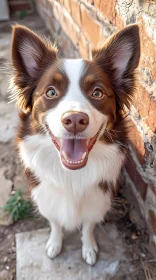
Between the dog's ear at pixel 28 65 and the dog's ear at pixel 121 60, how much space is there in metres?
0.28

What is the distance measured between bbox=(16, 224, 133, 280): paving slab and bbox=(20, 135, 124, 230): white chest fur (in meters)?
0.34

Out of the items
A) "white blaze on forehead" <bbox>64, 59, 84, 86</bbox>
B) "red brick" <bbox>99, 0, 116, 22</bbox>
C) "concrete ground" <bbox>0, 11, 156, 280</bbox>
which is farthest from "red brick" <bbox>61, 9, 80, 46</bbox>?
"white blaze on forehead" <bbox>64, 59, 84, 86</bbox>

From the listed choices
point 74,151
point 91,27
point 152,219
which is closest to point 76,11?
point 91,27

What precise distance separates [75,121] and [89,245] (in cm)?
113

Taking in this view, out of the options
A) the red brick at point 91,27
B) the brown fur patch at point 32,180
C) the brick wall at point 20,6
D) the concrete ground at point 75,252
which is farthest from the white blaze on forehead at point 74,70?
the brick wall at point 20,6

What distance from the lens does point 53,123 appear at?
145 centimetres

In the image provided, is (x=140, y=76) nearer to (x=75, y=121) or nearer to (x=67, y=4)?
(x=75, y=121)

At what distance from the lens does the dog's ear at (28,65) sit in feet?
5.30

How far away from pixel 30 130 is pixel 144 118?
70cm

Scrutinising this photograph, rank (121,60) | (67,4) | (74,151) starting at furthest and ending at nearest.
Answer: (67,4) → (121,60) → (74,151)

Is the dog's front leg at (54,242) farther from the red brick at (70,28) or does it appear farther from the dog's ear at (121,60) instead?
the red brick at (70,28)

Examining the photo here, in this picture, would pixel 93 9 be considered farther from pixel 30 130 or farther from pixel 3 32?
pixel 3 32

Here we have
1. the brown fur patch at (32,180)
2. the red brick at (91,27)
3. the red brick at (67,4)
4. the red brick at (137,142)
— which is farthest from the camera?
the red brick at (67,4)

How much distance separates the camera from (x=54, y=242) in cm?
213
